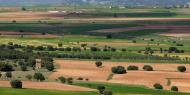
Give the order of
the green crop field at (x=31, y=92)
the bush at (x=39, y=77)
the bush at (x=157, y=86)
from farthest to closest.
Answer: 1. the bush at (x=39, y=77)
2. the bush at (x=157, y=86)
3. the green crop field at (x=31, y=92)

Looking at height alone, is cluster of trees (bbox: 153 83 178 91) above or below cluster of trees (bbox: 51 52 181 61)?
above

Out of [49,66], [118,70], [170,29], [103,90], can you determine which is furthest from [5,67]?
[170,29]

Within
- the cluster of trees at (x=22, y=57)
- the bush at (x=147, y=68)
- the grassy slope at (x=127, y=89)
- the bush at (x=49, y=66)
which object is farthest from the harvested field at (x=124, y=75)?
the grassy slope at (x=127, y=89)

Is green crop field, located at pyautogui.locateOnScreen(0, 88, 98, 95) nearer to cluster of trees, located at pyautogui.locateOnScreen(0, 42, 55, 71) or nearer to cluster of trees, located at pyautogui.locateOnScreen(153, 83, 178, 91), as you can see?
cluster of trees, located at pyautogui.locateOnScreen(153, 83, 178, 91)

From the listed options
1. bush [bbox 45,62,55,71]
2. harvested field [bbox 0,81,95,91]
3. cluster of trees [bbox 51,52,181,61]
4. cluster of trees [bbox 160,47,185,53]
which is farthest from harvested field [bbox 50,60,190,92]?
cluster of trees [bbox 160,47,185,53]

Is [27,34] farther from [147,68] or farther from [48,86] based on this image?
[48,86]

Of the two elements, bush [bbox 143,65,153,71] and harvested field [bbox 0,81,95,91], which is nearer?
harvested field [bbox 0,81,95,91]

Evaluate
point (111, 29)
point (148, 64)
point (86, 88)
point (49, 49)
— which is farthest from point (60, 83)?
point (111, 29)

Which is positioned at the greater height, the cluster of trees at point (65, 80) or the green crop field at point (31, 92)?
the green crop field at point (31, 92)

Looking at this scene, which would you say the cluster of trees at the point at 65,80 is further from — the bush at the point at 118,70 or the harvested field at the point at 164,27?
the harvested field at the point at 164,27
